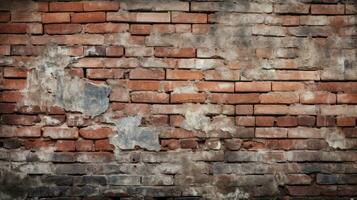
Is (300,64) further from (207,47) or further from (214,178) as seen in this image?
(214,178)

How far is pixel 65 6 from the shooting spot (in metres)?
3.00

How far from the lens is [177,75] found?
9.84 ft

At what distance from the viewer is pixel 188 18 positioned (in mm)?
3010

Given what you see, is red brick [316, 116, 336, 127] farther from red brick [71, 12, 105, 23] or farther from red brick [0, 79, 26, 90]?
red brick [0, 79, 26, 90]

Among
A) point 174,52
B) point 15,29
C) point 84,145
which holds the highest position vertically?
point 15,29

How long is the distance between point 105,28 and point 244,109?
1.10m

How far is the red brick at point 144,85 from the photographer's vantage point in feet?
9.80

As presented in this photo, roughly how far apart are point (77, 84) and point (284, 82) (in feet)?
4.66

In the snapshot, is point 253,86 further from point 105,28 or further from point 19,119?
point 19,119

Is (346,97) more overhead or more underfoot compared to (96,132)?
Answer: more overhead

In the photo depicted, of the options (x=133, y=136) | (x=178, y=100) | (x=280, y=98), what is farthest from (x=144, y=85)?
(x=280, y=98)

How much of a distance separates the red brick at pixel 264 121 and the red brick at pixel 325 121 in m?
0.31

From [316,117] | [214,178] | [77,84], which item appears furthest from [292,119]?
[77,84]

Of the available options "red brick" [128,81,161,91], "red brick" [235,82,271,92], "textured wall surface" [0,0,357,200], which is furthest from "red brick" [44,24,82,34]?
"red brick" [235,82,271,92]
